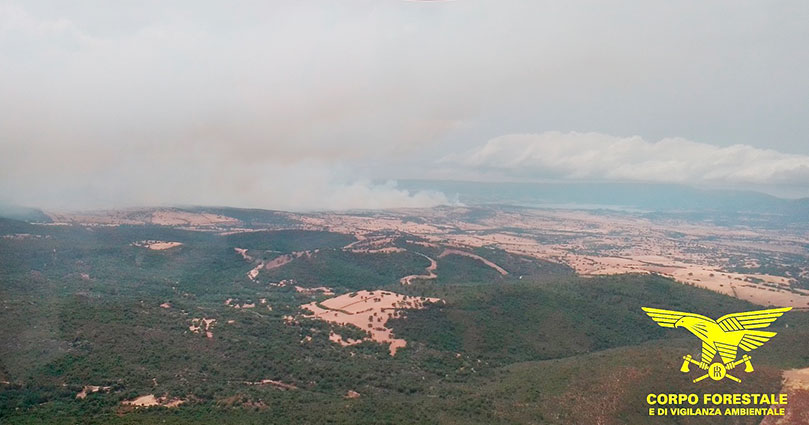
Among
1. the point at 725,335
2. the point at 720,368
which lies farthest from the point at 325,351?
the point at 725,335

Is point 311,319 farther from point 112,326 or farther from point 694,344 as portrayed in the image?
point 694,344

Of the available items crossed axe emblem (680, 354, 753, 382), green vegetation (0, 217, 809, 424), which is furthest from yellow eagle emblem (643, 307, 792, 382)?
green vegetation (0, 217, 809, 424)

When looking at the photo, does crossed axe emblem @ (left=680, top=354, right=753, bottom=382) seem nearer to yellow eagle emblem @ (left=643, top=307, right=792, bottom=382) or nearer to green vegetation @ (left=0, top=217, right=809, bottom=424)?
yellow eagle emblem @ (left=643, top=307, right=792, bottom=382)

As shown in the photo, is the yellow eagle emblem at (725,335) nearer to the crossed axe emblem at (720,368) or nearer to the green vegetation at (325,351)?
the crossed axe emblem at (720,368)

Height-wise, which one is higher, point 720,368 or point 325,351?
point 720,368

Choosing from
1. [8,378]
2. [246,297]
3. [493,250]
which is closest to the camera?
[8,378]

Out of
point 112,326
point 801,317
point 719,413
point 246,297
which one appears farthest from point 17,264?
point 801,317

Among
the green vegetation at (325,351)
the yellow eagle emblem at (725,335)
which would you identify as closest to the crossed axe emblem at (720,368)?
the yellow eagle emblem at (725,335)

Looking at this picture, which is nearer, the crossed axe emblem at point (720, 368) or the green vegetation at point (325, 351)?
the crossed axe emblem at point (720, 368)

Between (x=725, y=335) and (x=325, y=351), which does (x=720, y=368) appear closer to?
(x=725, y=335)

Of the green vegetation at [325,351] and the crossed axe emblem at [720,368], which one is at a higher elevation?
the crossed axe emblem at [720,368]

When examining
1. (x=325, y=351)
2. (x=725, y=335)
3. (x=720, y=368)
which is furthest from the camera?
(x=325, y=351)
